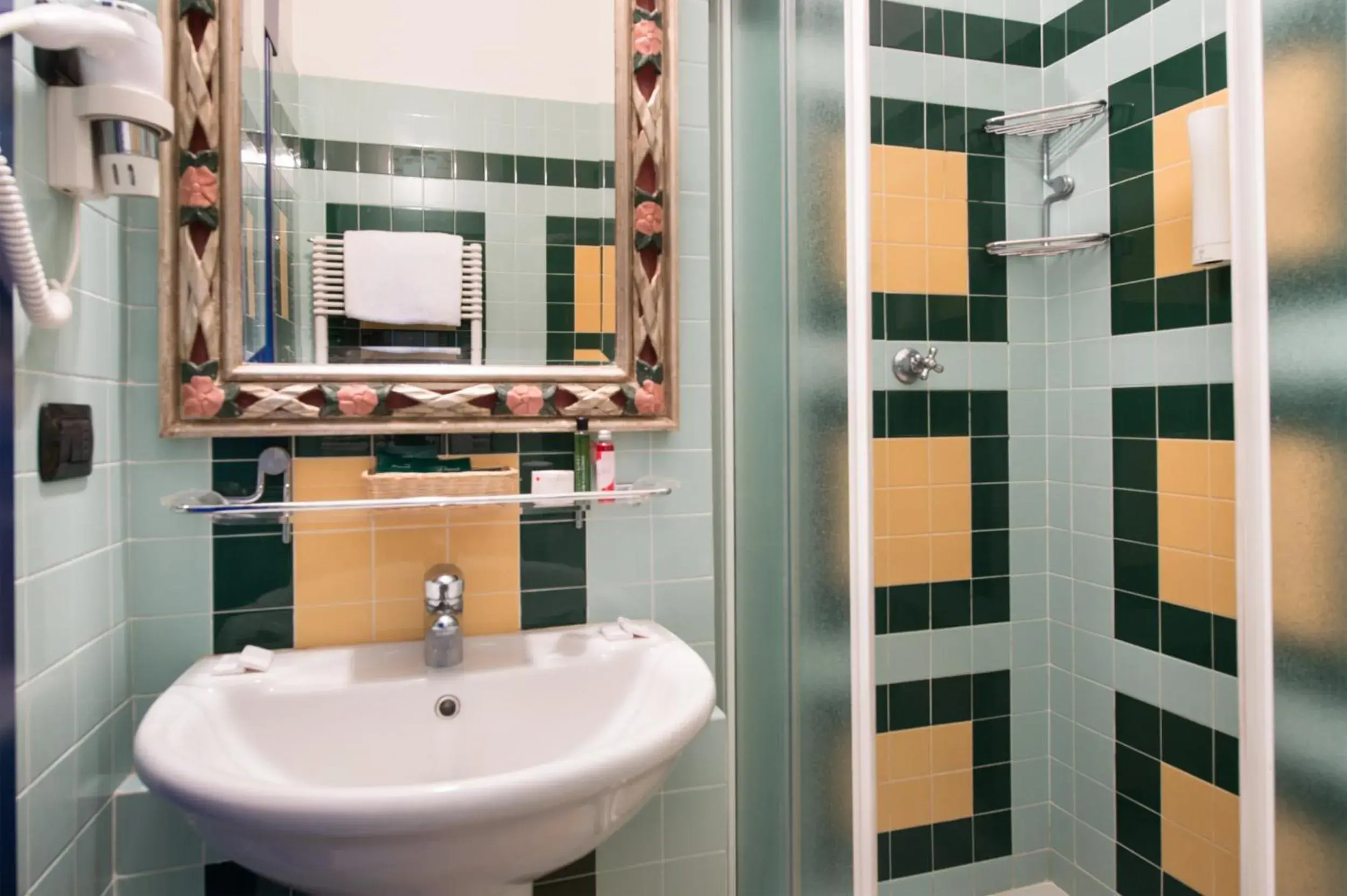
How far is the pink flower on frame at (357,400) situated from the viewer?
112cm

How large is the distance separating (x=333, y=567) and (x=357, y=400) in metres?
0.25

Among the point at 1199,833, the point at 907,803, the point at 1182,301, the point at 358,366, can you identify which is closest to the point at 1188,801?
the point at 1199,833

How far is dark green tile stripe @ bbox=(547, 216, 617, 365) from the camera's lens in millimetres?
1239

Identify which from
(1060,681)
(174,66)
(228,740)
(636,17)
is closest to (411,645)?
(228,740)

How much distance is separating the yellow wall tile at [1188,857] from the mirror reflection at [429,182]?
1235 millimetres

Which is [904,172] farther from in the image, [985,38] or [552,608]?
[552,608]

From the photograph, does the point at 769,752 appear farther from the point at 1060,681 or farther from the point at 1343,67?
the point at 1343,67

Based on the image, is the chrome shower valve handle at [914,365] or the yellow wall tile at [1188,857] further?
the chrome shower valve handle at [914,365]

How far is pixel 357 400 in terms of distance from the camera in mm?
→ 1128

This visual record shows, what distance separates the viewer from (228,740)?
952mm

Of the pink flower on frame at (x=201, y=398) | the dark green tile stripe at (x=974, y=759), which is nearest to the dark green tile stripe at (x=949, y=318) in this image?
the dark green tile stripe at (x=974, y=759)

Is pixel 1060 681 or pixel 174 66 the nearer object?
pixel 174 66

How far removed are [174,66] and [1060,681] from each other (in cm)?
177

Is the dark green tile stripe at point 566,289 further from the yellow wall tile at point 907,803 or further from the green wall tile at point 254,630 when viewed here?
the yellow wall tile at point 907,803
